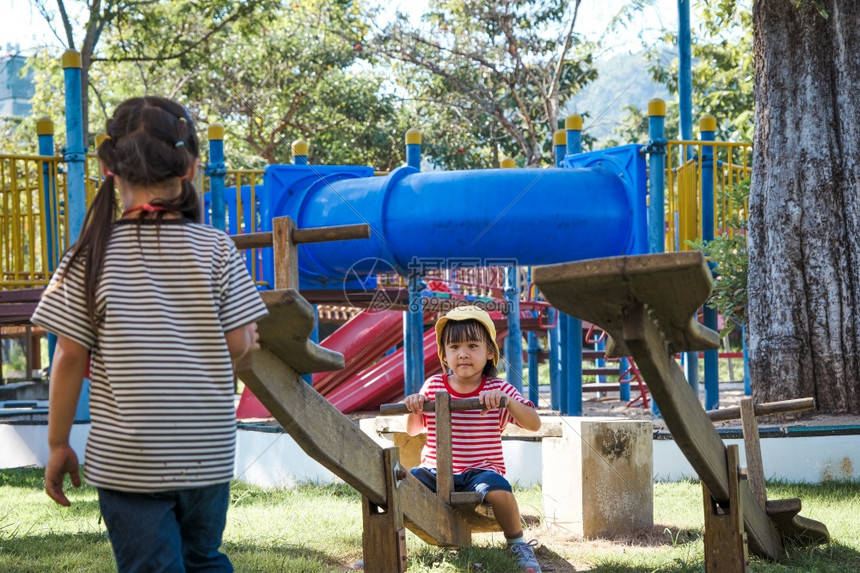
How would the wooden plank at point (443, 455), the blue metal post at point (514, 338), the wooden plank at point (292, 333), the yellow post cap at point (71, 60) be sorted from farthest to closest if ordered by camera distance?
the blue metal post at point (514, 338) → the yellow post cap at point (71, 60) → the wooden plank at point (443, 455) → the wooden plank at point (292, 333)

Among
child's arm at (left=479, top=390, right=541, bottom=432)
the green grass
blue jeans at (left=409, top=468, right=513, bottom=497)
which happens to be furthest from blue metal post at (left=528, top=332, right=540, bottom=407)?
child's arm at (left=479, top=390, right=541, bottom=432)

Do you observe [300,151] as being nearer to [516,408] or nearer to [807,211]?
[807,211]

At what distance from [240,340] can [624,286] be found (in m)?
0.78

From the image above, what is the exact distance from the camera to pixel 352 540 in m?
3.92

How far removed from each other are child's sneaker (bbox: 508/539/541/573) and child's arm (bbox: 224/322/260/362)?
5.26ft

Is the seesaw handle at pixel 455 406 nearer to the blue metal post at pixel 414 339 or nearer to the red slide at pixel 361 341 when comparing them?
the blue metal post at pixel 414 339

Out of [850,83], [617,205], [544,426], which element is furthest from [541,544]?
[850,83]

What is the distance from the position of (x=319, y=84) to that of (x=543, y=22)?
14.7ft

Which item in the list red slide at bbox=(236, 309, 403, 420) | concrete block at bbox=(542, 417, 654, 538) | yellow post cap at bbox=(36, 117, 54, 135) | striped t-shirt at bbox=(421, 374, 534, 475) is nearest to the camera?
striped t-shirt at bbox=(421, 374, 534, 475)

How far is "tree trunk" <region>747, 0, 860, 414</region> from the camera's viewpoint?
230 inches

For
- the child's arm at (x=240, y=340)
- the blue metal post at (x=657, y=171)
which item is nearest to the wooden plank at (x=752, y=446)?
the child's arm at (x=240, y=340)

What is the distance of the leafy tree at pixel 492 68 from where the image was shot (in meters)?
15.5

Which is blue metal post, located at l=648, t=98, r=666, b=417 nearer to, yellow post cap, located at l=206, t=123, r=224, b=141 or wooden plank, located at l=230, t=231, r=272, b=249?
yellow post cap, located at l=206, t=123, r=224, b=141

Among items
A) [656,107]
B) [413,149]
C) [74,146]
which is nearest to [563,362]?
[656,107]
